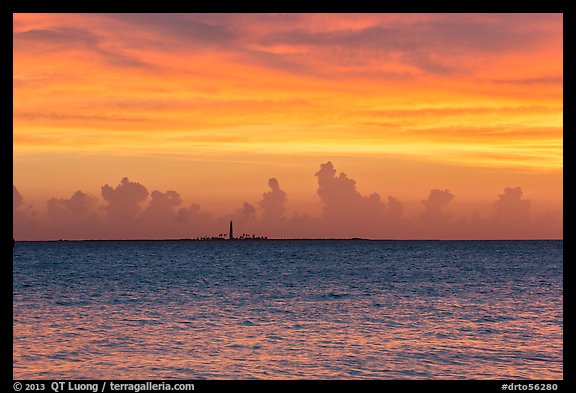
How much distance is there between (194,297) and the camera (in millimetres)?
55219

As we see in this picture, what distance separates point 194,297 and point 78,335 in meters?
24.1

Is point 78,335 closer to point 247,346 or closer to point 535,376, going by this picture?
point 247,346

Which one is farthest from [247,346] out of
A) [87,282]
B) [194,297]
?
[87,282]

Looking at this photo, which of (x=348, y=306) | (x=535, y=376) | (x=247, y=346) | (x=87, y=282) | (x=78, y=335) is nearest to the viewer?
(x=535, y=376)

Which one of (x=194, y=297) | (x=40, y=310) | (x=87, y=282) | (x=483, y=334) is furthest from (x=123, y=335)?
(x=87, y=282)

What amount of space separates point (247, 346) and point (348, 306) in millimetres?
19287

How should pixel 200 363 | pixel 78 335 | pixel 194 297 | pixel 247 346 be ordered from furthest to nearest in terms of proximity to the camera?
pixel 194 297 < pixel 78 335 < pixel 247 346 < pixel 200 363

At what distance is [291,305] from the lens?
47594mm
